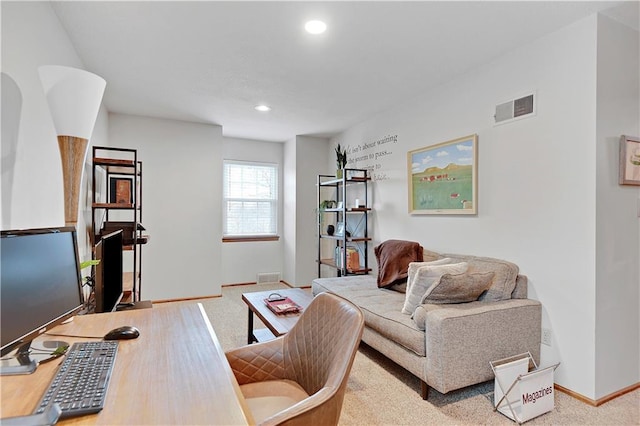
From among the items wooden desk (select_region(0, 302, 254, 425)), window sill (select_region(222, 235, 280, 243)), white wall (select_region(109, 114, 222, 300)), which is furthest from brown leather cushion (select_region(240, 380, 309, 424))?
window sill (select_region(222, 235, 280, 243))

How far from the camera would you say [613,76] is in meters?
2.15

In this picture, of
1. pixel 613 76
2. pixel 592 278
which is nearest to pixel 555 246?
pixel 592 278

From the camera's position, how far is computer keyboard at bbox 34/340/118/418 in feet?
2.65

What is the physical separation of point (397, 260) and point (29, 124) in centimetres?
286

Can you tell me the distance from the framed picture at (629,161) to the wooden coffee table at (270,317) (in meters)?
2.36

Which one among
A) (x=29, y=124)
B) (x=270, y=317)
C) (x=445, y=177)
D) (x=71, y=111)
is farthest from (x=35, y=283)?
(x=445, y=177)

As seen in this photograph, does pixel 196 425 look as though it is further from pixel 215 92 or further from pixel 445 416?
pixel 215 92

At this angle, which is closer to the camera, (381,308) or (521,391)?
(521,391)

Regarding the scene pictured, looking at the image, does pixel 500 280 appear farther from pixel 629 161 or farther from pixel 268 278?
pixel 268 278

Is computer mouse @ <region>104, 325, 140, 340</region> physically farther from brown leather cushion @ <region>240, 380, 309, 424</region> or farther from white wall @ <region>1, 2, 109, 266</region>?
white wall @ <region>1, 2, 109, 266</region>

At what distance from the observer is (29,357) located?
3.48 feet

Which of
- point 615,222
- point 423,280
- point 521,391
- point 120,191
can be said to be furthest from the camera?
point 120,191

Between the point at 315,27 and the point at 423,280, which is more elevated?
the point at 315,27

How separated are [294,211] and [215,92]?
92.9 inches
